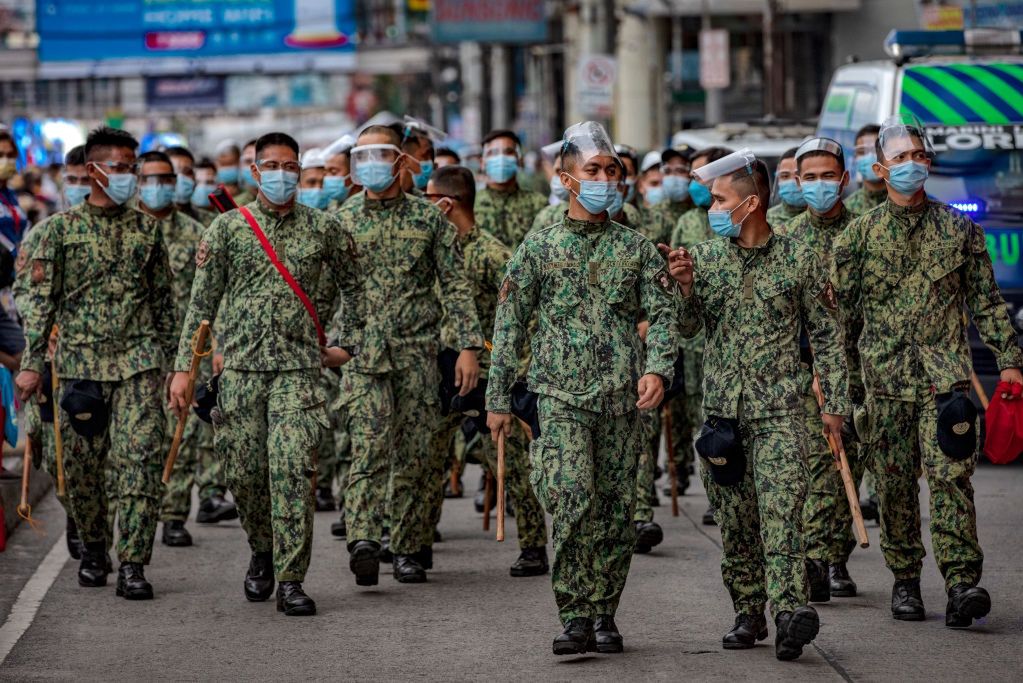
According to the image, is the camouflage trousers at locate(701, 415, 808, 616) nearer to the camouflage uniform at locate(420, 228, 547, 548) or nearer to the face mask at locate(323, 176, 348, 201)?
the camouflage uniform at locate(420, 228, 547, 548)

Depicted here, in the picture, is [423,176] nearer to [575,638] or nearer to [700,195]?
[700,195]

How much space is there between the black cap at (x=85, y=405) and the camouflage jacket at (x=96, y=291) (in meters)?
0.05

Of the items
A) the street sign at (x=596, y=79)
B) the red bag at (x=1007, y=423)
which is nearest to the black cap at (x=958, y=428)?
the red bag at (x=1007, y=423)

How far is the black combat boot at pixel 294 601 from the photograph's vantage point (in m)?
8.49

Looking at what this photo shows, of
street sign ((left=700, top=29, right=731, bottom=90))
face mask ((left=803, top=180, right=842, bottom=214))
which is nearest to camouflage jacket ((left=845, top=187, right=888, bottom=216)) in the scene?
face mask ((left=803, top=180, right=842, bottom=214))

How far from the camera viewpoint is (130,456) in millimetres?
8984

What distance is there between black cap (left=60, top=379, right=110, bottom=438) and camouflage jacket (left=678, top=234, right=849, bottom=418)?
2.94 meters

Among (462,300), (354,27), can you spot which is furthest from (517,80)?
(462,300)

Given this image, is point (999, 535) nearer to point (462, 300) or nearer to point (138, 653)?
point (462, 300)

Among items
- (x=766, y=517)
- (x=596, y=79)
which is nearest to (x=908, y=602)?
(x=766, y=517)

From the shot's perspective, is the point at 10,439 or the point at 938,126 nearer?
the point at 10,439

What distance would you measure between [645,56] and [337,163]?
28309 mm

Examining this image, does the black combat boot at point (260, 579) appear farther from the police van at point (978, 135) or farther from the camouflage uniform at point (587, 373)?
the police van at point (978, 135)

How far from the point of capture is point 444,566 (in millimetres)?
9922
